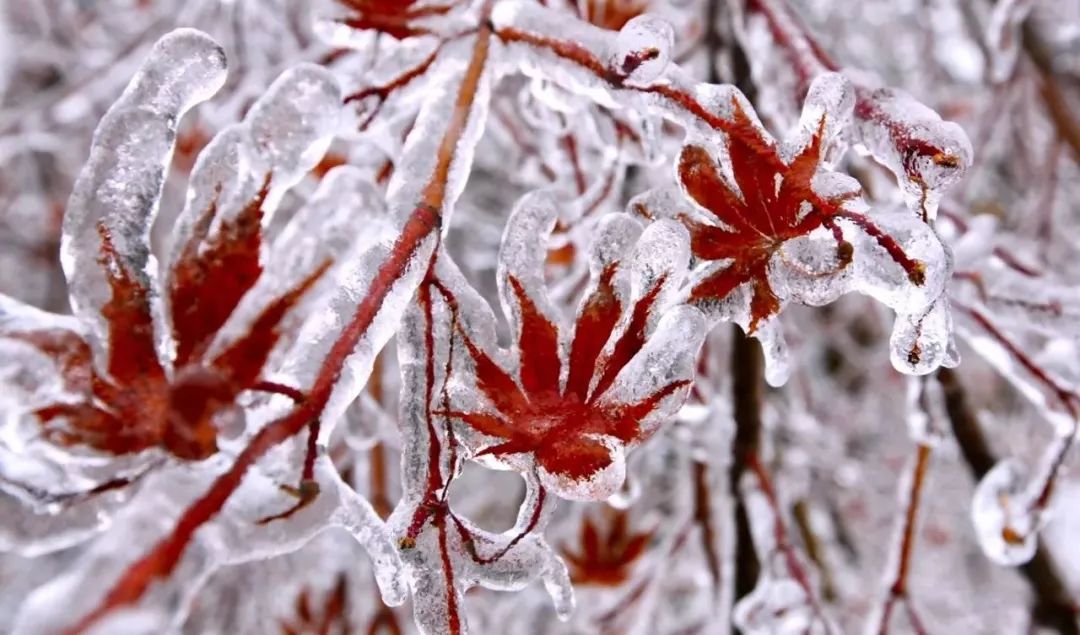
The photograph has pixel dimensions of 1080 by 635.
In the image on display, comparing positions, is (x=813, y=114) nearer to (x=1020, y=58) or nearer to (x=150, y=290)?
(x=150, y=290)

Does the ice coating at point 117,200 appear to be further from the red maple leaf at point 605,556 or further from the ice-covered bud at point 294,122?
the red maple leaf at point 605,556

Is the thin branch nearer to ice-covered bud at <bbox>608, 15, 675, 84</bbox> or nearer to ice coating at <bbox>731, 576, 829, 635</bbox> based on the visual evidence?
ice coating at <bbox>731, 576, 829, 635</bbox>

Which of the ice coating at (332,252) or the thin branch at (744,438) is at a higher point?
the ice coating at (332,252)

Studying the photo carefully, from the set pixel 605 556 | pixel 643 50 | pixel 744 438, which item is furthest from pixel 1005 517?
pixel 605 556

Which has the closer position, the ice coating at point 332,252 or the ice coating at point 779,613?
the ice coating at point 332,252

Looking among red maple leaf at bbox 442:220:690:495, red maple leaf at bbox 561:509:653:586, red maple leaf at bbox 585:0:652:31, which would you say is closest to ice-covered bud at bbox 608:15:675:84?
red maple leaf at bbox 442:220:690:495

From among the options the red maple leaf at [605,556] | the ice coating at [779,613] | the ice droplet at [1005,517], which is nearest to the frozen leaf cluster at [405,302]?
the ice droplet at [1005,517]

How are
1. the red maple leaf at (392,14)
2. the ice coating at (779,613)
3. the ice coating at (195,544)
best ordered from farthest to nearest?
the ice coating at (779,613)
the red maple leaf at (392,14)
the ice coating at (195,544)
